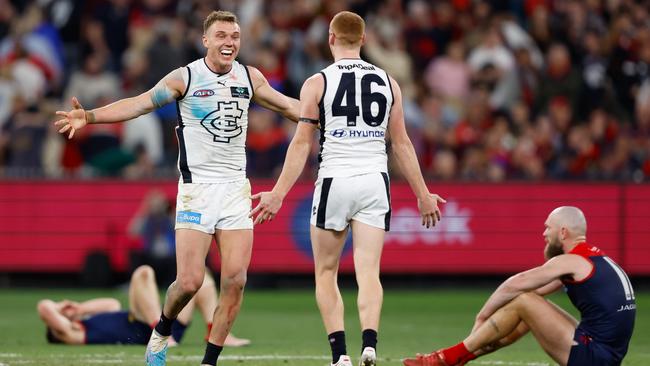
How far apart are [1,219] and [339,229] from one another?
1125cm

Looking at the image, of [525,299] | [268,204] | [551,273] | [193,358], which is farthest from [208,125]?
[551,273]

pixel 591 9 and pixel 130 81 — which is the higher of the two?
pixel 591 9

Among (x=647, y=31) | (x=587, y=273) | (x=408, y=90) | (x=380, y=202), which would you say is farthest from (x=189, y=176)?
(x=647, y=31)

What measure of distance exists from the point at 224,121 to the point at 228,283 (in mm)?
1218

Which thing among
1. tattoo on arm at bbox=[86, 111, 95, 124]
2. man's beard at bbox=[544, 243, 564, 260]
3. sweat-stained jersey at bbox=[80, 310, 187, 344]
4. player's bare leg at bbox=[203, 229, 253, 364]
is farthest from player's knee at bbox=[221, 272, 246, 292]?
sweat-stained jersey at bbox=[80, 310, 187, 344]

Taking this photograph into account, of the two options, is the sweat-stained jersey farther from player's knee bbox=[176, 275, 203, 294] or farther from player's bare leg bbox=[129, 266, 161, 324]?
player's knee bbox=[176, 275, 203, 294]

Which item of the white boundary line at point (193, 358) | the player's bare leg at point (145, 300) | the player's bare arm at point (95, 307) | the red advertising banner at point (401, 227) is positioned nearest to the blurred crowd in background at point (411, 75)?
the red advertising banner at point (401, 227)

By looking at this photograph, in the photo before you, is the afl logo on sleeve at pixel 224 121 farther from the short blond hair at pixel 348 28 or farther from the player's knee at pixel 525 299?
the player's knee at pixel 525 299

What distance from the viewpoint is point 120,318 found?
13.0 metres

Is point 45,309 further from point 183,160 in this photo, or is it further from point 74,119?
point 74,119

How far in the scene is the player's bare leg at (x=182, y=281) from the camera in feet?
32.3

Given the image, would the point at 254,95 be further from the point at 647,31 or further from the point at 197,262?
the point at 647,31

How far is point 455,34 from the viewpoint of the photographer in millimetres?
22781

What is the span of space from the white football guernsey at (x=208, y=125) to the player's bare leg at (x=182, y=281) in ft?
1.48
